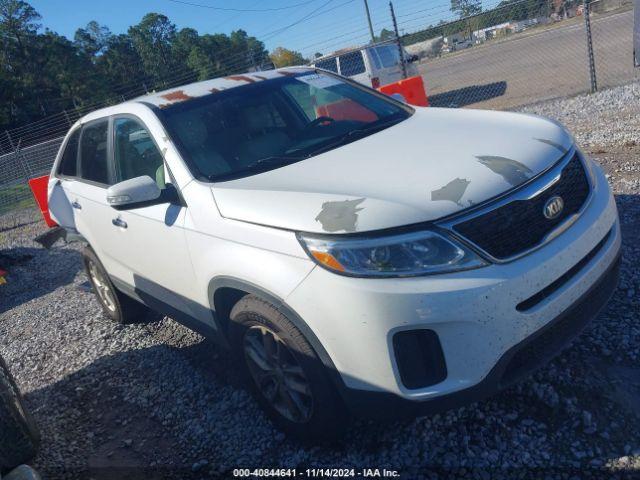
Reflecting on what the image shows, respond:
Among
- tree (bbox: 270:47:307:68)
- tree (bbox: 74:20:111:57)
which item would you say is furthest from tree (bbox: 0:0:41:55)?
tree (bbox: 270:47:307:68)

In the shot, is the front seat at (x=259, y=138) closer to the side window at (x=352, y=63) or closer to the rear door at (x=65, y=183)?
the rear door at (x=65, y=183)

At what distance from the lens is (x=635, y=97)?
8.12 metres

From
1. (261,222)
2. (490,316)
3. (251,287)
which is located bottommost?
(490,316)

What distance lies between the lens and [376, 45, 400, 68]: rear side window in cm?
1274

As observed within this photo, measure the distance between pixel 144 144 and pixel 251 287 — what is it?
1499 millimetres

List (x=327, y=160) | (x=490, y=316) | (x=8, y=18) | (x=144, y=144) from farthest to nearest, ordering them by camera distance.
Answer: (x=8, y=18) → (x=144, y=144) → (x=327, y=160) → (x=490, y=316)

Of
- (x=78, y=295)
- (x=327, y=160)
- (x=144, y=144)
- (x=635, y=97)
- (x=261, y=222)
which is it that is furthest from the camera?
(x=635, y=97)

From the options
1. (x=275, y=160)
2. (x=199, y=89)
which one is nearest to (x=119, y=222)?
(x=199, y=89)

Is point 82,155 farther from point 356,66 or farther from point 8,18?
point 8,18

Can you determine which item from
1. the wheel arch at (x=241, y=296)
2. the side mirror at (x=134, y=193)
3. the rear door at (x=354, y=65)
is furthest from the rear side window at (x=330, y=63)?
the wheel arch at (x=241, y=296)

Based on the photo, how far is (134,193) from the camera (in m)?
2.92

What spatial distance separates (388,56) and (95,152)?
1009 centimetres

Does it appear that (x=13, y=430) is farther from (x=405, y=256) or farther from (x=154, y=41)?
(x=154, y=41)

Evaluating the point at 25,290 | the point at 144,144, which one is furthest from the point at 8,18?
the point at 144,144
